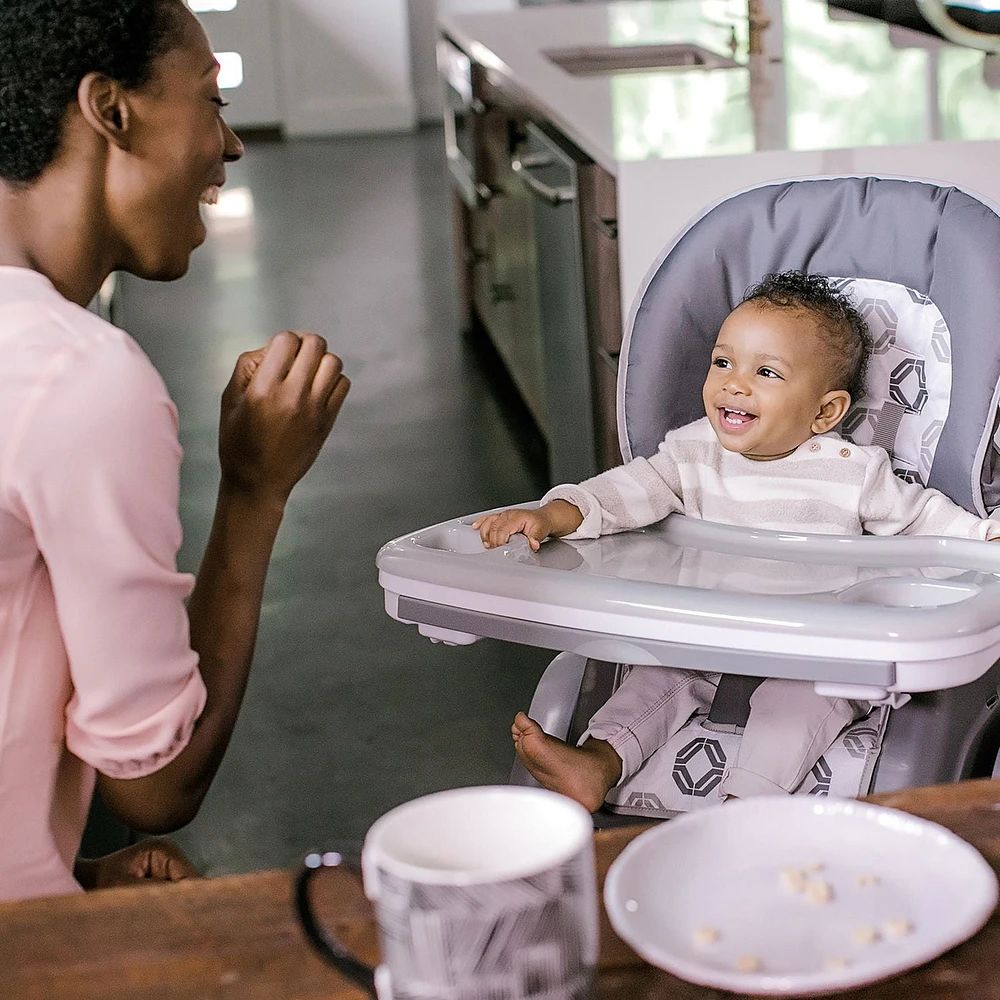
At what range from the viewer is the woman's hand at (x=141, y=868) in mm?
1190

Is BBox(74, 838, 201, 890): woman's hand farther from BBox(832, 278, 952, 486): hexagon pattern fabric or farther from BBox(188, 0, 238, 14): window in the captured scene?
BBox(188, 0, 238, 14): window

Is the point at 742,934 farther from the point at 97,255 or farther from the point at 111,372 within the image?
the point at 97,255

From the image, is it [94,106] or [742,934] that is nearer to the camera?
[742,934]

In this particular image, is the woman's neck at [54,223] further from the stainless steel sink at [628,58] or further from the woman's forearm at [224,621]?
the stainless steel sink at [628,58]

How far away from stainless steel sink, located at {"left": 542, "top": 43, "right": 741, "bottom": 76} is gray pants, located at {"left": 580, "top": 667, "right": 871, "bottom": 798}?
2.33 metres

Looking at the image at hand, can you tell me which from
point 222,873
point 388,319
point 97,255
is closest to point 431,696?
point 222,873

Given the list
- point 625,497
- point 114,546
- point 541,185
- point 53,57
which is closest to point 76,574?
point 114,546

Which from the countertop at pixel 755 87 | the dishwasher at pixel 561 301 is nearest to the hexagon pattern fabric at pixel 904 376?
the countertop at pixel 755 87

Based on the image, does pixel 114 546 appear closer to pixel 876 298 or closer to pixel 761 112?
pixel 876 298

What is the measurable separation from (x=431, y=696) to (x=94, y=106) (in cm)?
163

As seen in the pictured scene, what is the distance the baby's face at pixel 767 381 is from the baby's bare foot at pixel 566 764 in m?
0.37

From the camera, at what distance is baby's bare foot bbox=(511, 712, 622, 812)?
4.71 ft

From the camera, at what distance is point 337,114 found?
8.01 m

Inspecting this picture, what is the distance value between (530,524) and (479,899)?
35.6 inches
